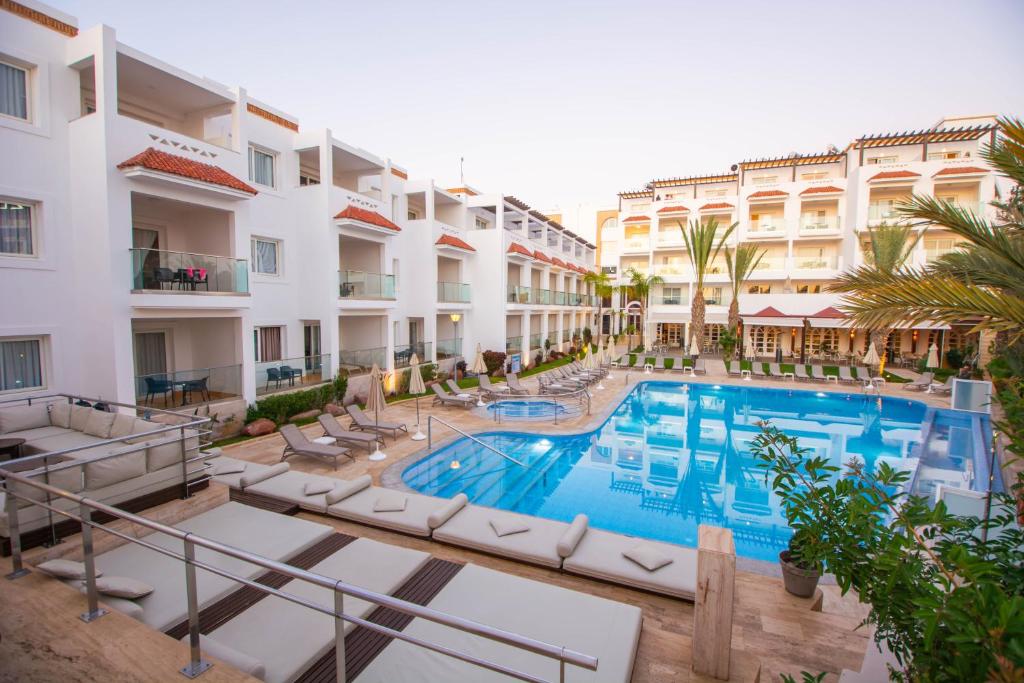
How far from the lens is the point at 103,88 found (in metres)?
11.2

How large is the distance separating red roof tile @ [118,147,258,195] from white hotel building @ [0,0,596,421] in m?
0.06

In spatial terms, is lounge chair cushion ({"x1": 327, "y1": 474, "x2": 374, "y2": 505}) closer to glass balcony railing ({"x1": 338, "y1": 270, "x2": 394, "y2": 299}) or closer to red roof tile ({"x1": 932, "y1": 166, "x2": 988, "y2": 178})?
glass balcony railing ({"x1": 338, "y1": 270, "x2": 394, "y2": 299})

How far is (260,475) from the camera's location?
8805 millimetres

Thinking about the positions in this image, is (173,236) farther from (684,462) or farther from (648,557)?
(684,462)

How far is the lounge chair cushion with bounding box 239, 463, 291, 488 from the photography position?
8.53 metres

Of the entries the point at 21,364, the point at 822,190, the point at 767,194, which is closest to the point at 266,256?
the point at 21,364

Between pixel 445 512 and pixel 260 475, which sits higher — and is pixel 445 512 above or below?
below

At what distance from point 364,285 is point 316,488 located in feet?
37.9

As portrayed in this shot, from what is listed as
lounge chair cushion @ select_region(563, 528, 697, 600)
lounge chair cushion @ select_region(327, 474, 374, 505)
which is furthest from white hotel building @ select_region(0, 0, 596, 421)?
lounge chair cushion @ select_region(563, 528, 697, 600)

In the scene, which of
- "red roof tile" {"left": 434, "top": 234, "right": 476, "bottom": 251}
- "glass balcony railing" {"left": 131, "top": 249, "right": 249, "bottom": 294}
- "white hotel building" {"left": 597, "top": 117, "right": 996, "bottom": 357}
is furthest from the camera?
"white hotel building" {"left": 597, "top": 117, "right": 996, "bottom": 357}

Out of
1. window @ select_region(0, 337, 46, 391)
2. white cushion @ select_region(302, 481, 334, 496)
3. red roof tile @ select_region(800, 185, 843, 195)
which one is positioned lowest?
white cushion @ select_region(302, 481, 334, 496)

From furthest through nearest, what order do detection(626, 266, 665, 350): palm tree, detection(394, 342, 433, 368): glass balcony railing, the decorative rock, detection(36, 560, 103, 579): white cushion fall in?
detection(626, 266, 665, 350): palm tree → detection(394, 342, 433, 368): glass balcony railing → the decorative rock → detection(36, 560, 103, 579): white cushion

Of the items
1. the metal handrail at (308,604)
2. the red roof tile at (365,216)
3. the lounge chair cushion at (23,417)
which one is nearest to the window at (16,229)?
the lounge chair cushion at (23,417)

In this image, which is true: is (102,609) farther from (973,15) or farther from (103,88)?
(973,15)
